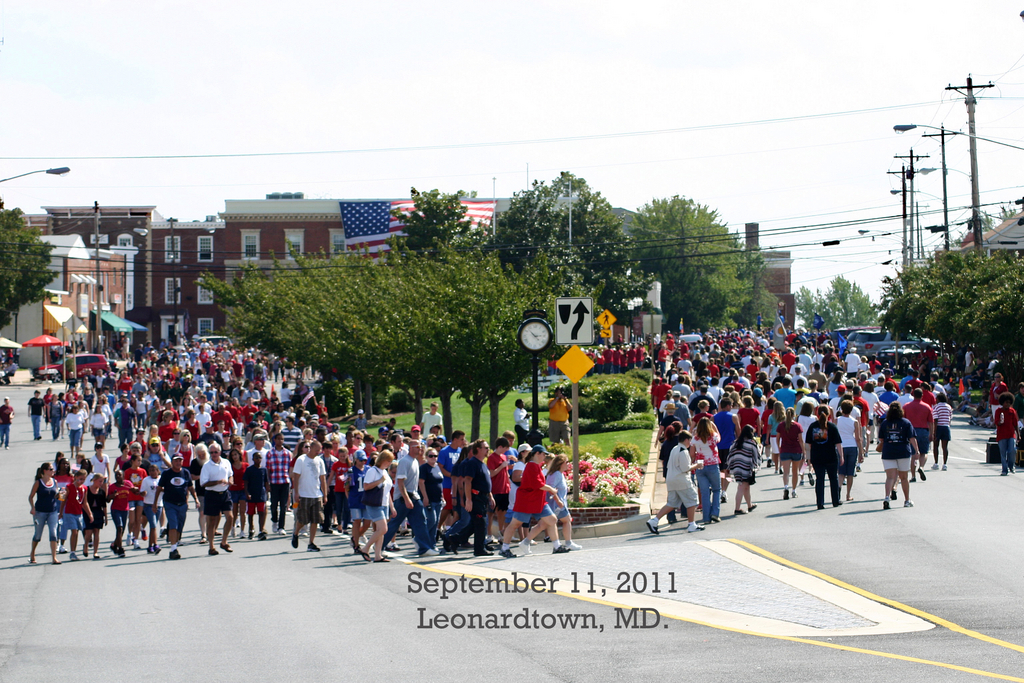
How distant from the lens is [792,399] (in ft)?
67.6

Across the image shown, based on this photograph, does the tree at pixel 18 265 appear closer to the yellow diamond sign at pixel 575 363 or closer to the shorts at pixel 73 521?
the shorts at pixel 73 521

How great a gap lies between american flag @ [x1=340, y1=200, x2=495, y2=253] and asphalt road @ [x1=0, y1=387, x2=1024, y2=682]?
3591 centimetres

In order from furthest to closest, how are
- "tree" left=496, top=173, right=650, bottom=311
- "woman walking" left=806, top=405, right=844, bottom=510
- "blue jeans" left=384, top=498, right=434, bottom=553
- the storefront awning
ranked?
1. the storefront awning
2. "tree" left=496, top=173, right=650, bottom=311
3. "woman walking" left=806, top=405, right=844, bottom=510
4. "blue jeans" left=384, top=498, right=434, bottom=553

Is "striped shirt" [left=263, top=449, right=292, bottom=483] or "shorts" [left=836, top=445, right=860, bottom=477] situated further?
"striped shirt" [left=263, top=449, right=292, bottom=483]

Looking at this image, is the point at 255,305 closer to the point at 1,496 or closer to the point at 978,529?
the point at 1,496

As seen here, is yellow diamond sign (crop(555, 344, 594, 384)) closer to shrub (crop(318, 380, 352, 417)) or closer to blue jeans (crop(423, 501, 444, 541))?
blue jeans (crop(423, 501, 444, 541))

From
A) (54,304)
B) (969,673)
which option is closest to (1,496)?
(969,673)

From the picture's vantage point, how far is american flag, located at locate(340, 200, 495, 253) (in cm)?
5259

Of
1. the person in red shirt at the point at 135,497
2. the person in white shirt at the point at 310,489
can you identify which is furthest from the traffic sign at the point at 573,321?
the person in red shirt at the point at 135,497

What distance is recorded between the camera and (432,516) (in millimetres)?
15758

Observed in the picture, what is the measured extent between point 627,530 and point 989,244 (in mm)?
49076

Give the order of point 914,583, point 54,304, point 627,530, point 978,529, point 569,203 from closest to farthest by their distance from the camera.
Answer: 1. point 914,583
2. point 978,529
3. point 627,530
4. point 569,203
5. point 54,304

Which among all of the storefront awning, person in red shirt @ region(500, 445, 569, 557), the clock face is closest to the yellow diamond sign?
the clock face

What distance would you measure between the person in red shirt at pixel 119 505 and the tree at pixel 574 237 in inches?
1465
